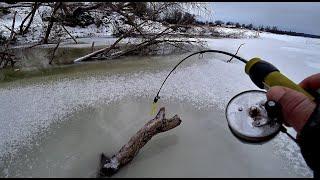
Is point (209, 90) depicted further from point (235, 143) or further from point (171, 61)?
point (171, 61)

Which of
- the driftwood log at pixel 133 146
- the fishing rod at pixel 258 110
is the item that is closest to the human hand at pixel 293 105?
the fishing rod at pixel 258 110

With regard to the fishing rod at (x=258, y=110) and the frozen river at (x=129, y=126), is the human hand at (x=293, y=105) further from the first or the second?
the frozen river at (x=129, y=126)

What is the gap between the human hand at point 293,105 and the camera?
1.16 metres

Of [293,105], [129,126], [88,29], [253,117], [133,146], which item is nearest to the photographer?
[293,105]

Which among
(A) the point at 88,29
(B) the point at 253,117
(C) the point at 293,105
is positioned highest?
(C) the point at 293,105

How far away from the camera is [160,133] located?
2725 millimetres

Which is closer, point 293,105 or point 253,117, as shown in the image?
point 293,105

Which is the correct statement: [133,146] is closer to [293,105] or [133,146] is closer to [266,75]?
[266,75]

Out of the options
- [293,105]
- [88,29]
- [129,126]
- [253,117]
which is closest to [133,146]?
[129,126]

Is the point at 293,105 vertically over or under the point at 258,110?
over

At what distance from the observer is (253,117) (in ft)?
4.60

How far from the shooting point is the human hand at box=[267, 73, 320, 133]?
45.6 inches

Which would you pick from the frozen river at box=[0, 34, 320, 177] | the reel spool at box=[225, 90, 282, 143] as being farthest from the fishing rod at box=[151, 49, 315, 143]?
the frozen river at box=[0, 34, 320, 177]

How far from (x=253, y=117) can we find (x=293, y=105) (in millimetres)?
226
